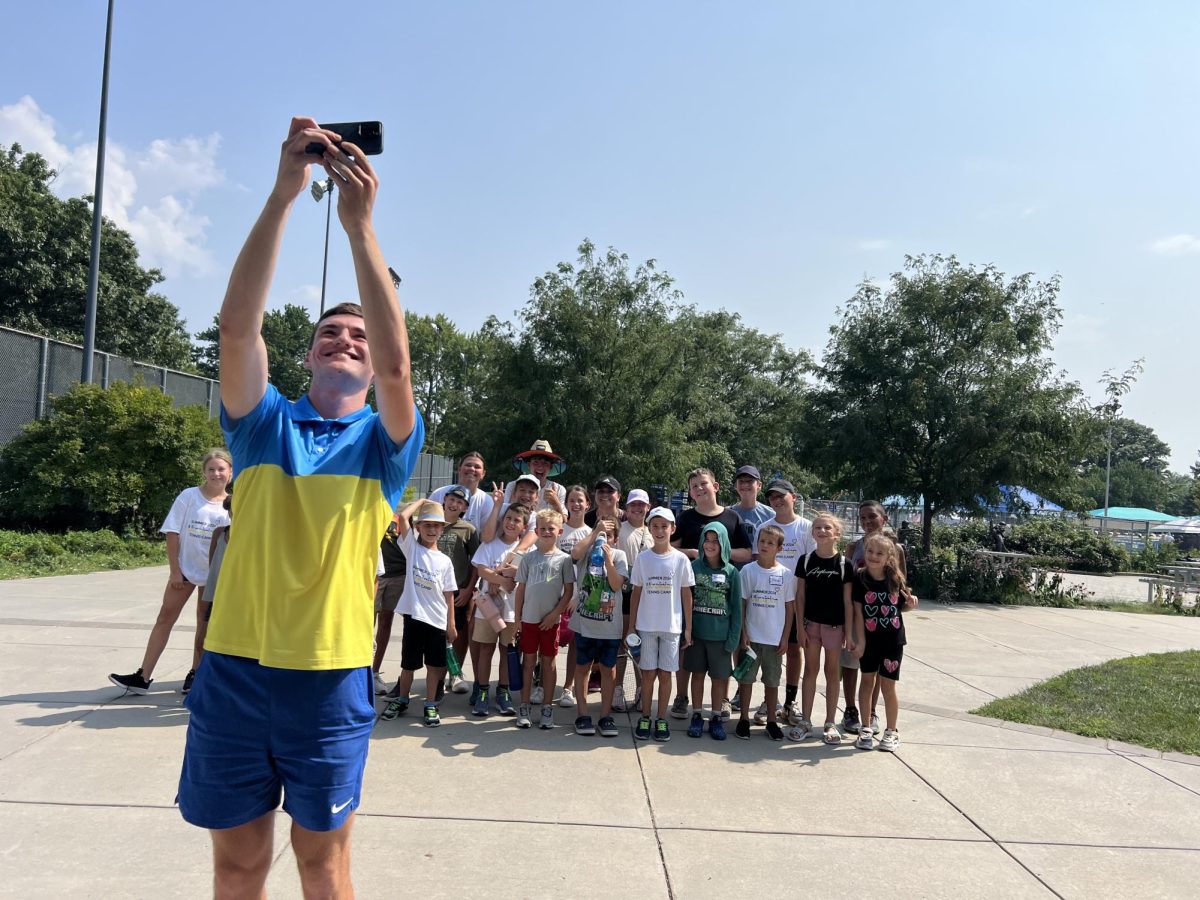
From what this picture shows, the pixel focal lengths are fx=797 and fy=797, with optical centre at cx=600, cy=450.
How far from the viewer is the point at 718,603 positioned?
591cm

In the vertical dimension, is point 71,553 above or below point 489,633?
below

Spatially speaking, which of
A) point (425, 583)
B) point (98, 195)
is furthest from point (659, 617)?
point (98, 195)

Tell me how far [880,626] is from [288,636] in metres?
4.81

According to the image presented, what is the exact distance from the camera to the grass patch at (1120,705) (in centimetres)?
610

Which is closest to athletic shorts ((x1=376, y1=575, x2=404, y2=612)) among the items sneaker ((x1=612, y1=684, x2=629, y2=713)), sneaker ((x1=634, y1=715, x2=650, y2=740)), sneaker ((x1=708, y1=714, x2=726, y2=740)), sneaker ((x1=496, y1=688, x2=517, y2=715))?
sneaker ((x1=496, y1=688, x2=517, y2=715))

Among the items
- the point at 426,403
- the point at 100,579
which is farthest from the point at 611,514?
the point at 426,403

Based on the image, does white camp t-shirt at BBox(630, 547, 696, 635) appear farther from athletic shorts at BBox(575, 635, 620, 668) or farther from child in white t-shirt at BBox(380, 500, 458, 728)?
child in white t-shirt at BBox(380, 500, 458, 728)

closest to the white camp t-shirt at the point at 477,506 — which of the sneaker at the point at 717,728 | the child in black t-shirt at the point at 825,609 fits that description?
the sneaker at the point at 717,728

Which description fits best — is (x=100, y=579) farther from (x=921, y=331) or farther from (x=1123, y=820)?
(x=921, y=331)

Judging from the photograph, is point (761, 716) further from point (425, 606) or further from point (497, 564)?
point (425, 606)

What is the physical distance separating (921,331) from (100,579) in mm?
14856

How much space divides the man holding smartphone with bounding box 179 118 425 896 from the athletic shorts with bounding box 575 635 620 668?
3.99m

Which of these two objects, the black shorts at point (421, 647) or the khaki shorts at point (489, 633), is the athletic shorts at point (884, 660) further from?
the black shorts at point (421, 647)

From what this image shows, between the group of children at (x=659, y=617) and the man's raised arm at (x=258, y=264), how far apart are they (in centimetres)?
417
